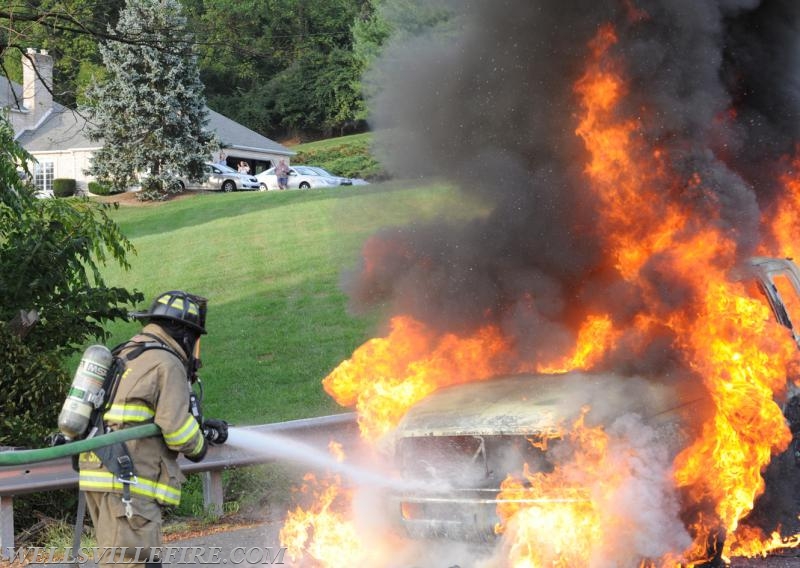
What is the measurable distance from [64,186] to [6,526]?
132 ft

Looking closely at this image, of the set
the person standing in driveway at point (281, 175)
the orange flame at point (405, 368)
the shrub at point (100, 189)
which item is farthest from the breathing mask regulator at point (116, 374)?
the shrub at point (100, 189)

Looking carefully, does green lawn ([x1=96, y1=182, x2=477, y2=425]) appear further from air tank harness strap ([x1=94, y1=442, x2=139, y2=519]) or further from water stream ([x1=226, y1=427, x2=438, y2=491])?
air tank harness strap ([x1=94, y1=442, x2=139, y2=519])

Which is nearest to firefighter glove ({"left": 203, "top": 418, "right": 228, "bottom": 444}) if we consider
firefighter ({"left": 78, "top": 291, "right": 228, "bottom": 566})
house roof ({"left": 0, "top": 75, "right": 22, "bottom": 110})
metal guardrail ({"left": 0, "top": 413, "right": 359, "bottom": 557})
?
firefighter ({"left": 78, "top": 291, "right": 228, "bottom": 566})

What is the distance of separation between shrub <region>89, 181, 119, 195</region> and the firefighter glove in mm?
35988

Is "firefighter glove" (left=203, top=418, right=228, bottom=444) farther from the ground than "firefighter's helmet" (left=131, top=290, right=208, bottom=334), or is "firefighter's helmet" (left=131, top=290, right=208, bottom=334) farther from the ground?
"firefighter's helmet" (left=131, top=290, right=208, bottom=334)

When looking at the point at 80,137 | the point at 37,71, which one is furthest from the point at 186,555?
the point at 80,137

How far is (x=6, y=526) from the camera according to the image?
6.70 metres

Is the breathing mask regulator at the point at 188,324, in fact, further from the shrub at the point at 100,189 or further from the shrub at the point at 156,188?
the shrub at the point at 100,189

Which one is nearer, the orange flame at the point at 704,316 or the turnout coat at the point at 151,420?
the turnout coat at the point at 151,420

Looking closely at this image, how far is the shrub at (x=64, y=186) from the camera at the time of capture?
145ft

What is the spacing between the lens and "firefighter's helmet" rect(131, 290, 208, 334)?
4812 mm

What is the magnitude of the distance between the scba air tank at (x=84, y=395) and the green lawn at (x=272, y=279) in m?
3.76

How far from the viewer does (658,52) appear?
23.6ft

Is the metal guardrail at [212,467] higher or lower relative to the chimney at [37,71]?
lower
